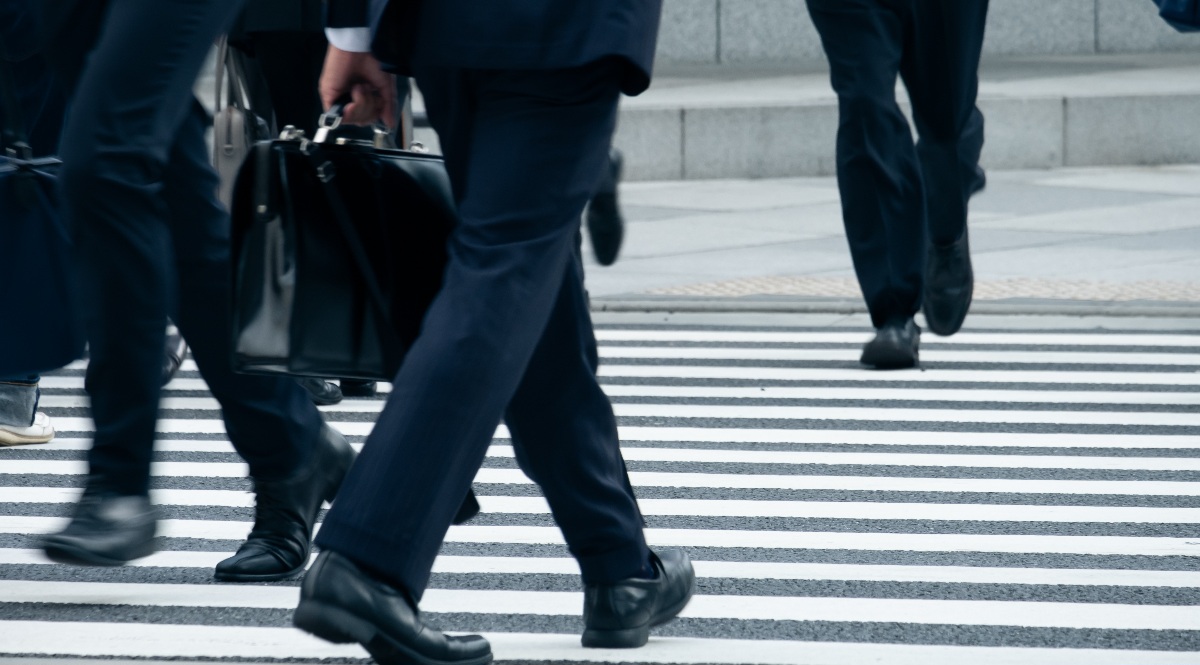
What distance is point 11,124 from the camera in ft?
13.5

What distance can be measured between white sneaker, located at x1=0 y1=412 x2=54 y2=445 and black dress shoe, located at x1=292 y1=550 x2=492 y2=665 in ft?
8.87

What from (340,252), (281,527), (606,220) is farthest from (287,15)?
(606,220)

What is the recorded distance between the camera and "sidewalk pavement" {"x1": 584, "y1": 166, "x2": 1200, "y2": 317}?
787 cm

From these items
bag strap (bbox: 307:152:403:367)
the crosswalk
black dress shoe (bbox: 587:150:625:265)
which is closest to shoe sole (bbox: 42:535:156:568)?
the crosswalk

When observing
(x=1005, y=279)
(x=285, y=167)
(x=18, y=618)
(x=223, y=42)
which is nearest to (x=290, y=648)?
(x=18, y=618)

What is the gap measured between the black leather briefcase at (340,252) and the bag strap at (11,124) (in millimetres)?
1015

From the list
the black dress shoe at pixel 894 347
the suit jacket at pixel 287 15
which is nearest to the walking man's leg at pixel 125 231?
the suit jacket at pixel 287 15

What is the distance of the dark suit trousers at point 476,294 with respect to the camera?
2.74 metres

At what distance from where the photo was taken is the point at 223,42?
5832 mm

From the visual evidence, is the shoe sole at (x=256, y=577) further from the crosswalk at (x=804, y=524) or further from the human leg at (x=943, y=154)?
the human leg at (x=943, y=154)

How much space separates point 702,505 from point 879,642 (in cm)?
120

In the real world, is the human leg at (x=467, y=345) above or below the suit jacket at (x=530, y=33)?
below

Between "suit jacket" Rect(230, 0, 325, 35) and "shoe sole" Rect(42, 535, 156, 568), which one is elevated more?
"suit jacket" Rect(230, 0, 325, 35)

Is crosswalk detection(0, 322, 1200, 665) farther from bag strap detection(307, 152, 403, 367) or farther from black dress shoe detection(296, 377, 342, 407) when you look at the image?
bag strap detection(307, 152, 403, 367)
